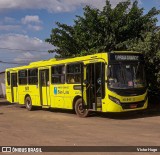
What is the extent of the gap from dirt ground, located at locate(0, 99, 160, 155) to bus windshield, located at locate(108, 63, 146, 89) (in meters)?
1.46

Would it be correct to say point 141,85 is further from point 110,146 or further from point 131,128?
point 110,146

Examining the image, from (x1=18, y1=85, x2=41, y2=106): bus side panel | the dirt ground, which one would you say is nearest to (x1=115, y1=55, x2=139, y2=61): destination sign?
the dirt ground

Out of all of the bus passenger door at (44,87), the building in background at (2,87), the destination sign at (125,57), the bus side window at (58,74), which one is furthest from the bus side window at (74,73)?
the building in background at (2,87)

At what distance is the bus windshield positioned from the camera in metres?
16.0

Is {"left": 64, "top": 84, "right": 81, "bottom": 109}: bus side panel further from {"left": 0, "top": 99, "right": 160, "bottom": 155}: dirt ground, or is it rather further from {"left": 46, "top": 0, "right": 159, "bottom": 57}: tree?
{"left": 46, "top": 0, "right": 159, "bottom": 57}: tree

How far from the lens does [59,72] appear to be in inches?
771

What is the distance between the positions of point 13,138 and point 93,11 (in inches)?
551

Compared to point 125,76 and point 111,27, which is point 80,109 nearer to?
point 125,76

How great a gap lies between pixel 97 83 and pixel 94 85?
8.2 inches

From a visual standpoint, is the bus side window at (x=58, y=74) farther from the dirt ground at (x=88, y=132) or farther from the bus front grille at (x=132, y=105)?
the bus front grille at (x=132, y=105)

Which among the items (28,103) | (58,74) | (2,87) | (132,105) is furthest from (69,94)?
(2,87)

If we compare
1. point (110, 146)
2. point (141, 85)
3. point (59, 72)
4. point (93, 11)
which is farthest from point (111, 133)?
point (93, 11)

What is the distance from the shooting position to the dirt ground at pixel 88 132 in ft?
35.5

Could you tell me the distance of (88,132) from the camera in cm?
1277
